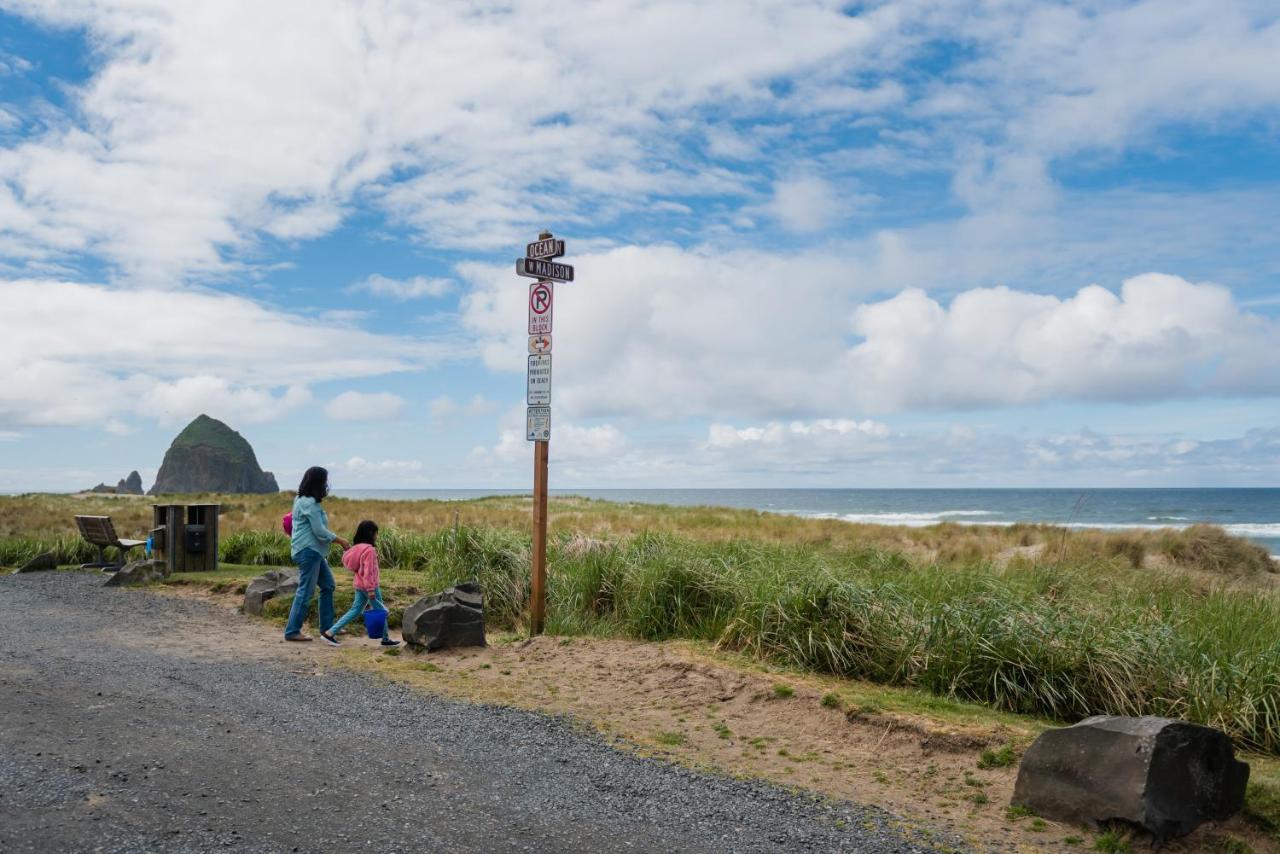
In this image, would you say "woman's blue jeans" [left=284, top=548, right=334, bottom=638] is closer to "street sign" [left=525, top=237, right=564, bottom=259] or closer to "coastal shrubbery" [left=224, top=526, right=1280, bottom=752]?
"coastal shrubbery" [left=224, top=526, right=1280, bottom=752]

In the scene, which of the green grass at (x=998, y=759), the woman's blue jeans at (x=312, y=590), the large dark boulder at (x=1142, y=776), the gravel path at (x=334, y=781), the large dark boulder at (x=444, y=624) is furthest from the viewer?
the woman's blue jeans at (x=312, y=590)

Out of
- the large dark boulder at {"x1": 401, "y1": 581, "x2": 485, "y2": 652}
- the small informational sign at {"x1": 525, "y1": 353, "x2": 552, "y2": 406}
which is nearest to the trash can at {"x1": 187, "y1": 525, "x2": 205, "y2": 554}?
the large dark boulder at {"x1": 401, "y1": 581, "x2": 485, "y2": 652}

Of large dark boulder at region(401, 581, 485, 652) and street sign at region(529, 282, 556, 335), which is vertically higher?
street sign at region(529, 282, 556, 335)

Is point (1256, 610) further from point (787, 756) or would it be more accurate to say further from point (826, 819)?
point (826, 819)

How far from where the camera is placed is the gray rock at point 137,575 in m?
12.8

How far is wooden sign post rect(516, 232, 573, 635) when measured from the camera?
8.84 meters

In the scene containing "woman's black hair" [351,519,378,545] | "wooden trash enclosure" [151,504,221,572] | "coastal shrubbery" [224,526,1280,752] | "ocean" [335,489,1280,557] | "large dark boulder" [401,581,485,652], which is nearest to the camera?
"coastal shrubbery" [224,526,1280,752]

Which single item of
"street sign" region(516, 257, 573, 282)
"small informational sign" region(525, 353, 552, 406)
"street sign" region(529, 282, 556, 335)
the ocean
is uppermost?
"street sign" region(516, 257, 573, 282)

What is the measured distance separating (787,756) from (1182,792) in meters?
1.96

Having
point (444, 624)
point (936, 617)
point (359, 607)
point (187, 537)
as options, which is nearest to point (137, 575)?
point (187, 537)

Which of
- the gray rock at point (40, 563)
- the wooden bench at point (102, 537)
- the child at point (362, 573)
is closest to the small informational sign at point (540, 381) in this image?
the child at point (362, 573)

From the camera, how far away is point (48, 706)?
601 cm

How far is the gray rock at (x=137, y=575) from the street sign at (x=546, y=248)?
7.78m

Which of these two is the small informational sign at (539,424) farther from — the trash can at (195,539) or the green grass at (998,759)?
the trash can at (195,539)
